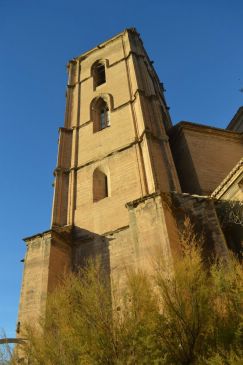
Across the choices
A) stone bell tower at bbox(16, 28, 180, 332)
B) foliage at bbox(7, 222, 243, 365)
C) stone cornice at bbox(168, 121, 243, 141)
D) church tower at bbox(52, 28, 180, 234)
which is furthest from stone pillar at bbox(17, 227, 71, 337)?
stone cornice at bbox(168, 121, 243, 141)

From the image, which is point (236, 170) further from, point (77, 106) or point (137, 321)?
point (77, 106)

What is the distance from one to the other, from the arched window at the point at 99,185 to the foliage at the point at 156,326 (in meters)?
6.77

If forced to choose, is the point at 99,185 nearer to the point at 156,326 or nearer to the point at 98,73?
the point at 156,326

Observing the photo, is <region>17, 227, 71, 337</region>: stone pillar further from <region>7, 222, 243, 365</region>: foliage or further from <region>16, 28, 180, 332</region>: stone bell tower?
<region>7, 222, 243, 365</region>: foliage

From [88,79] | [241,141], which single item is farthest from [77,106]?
[241,141]

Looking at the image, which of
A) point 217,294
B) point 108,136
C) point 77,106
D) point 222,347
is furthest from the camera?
point 77,106

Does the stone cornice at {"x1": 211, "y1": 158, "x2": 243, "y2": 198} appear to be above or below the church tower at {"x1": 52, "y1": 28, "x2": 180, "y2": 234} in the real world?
below

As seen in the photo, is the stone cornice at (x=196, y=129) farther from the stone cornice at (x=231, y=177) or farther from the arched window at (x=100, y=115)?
the stone cornice at (x=231, y=177)

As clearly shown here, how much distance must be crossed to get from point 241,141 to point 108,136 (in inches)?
256

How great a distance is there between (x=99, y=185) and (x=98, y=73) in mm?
10224

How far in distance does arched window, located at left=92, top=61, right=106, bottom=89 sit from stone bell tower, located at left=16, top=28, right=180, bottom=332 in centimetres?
15

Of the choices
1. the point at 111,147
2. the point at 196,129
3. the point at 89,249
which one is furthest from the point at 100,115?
the point at 89,249

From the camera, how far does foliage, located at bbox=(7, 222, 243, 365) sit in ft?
18.3

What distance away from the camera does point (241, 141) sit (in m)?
17.3
